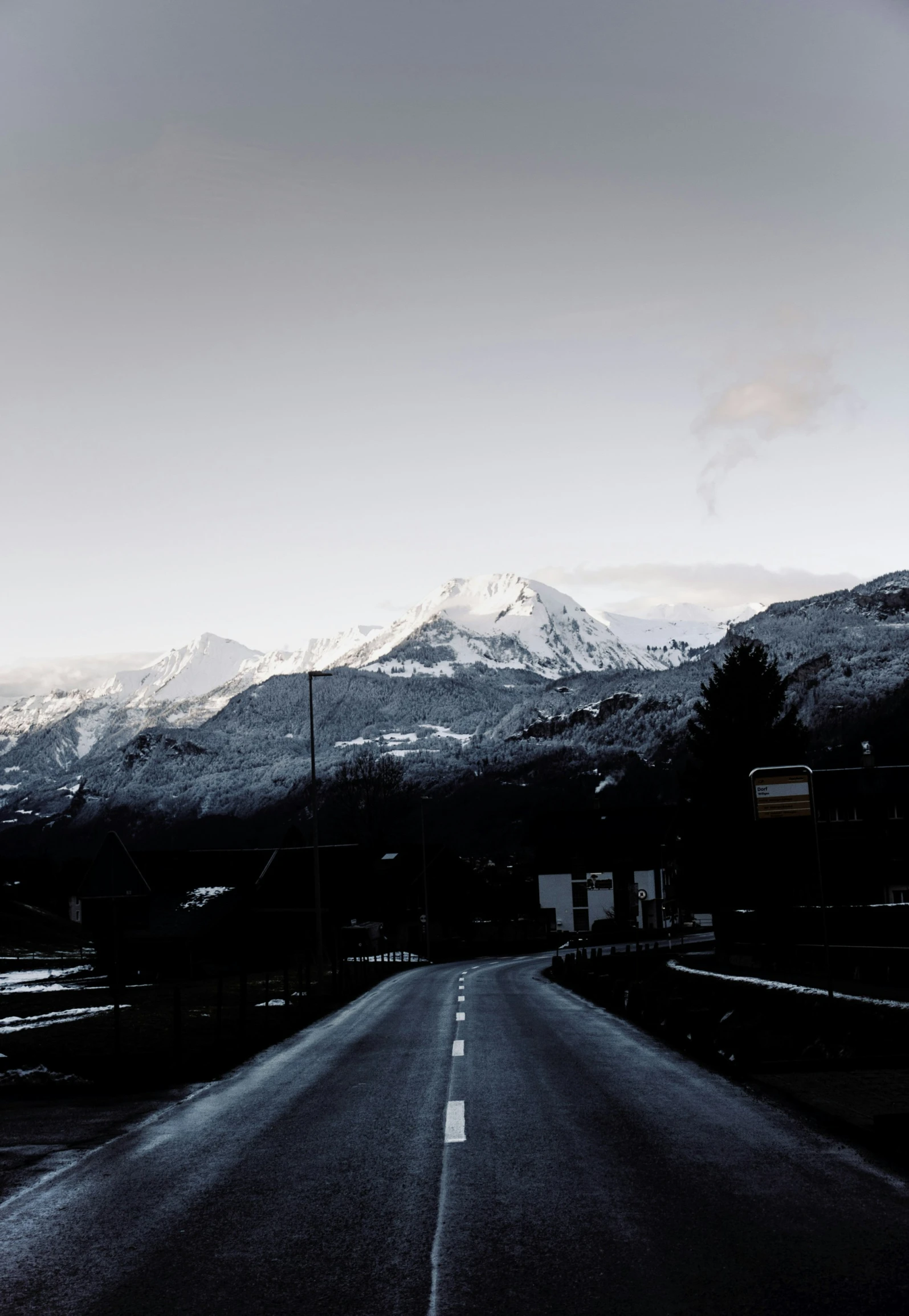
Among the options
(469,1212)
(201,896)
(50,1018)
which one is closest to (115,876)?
(201,896)

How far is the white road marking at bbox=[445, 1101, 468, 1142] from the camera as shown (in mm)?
10898

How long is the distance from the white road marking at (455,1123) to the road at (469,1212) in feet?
0.15

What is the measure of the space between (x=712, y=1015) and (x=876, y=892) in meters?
41.0

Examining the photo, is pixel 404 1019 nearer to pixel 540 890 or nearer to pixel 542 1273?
pixel 542 1273

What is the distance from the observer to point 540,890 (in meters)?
118

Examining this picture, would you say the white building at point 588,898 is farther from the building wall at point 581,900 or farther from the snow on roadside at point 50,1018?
the snow on roadside at point 50,1018

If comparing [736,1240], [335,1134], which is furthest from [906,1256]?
[335,1134]

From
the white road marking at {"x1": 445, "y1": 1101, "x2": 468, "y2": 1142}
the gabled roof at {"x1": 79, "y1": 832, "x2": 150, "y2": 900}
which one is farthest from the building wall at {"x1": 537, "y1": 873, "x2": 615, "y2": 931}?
the white road marking at {"x1": 445, "y1": 1101, "x2": 468, "y2": 1142}

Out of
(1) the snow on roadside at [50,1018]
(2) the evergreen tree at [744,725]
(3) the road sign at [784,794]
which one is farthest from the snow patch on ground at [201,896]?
(3) the road sign at [784,794]

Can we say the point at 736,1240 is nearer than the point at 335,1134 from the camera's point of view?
Yes

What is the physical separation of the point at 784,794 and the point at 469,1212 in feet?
62.0

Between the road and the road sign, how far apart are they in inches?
452

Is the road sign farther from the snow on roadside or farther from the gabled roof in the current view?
the gabled roof

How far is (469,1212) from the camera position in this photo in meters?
8.01
